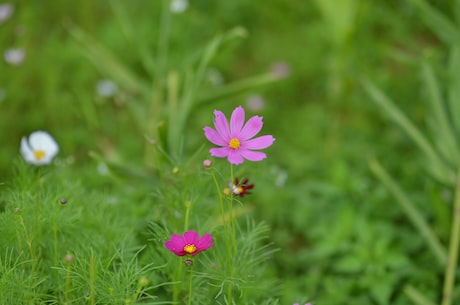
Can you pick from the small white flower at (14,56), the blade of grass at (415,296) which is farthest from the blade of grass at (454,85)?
the small white flower at (14,56)

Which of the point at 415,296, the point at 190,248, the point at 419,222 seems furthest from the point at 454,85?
the point at 190,248

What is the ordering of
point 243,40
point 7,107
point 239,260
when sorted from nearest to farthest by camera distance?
point 239,260 < point 7,107 < point 243,40

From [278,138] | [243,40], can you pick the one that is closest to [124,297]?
[278,138]

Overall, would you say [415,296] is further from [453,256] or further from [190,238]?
[190,238]

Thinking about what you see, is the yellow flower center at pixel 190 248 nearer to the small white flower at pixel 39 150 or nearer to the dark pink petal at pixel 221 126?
the dark pink petal at pixel 221 126

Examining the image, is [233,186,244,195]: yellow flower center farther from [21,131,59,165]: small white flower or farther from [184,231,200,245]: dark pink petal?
[21,131,59,165]: small white flower

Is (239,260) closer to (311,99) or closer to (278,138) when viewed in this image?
(278,138)
